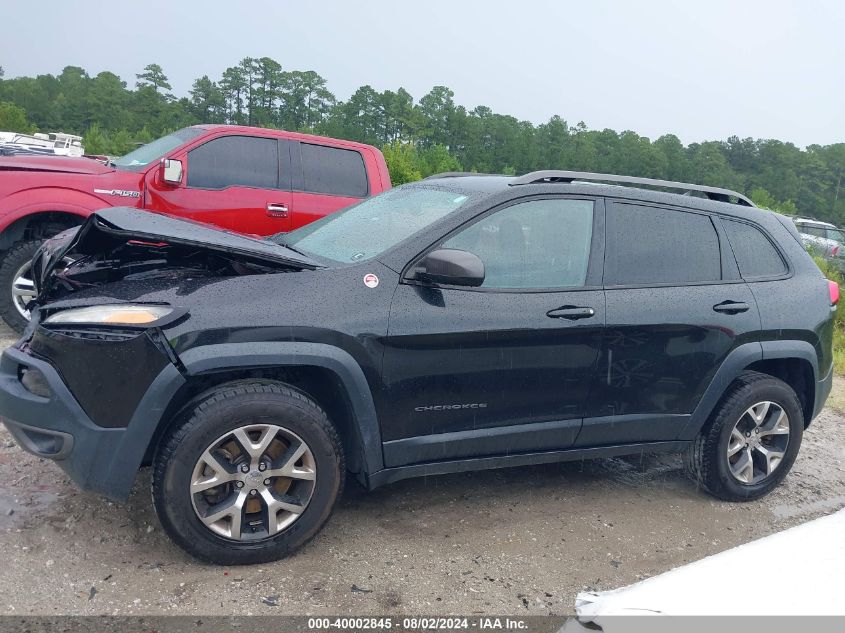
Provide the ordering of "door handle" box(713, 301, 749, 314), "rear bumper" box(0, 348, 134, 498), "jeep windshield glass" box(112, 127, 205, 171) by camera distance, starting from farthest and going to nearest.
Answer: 1. "jeep windshield glass" box(112, 127, 205, 171)
2. "door handle" box(713, 301, 749, 314)
3. "rear bumper" box(0, 348, 134, 498)

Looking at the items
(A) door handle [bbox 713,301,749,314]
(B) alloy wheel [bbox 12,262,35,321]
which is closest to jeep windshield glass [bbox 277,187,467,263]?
(A) door handle [bbox 713,301,749,314]

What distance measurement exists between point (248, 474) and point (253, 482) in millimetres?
40

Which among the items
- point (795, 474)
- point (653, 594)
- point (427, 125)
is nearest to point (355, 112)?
point (427, 125)

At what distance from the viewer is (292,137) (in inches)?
303

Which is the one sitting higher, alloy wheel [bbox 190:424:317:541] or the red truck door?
the red truck door

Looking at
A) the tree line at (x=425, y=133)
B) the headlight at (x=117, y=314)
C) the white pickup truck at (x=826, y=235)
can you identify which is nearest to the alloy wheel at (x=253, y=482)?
the headlight at (x=117, y=314)

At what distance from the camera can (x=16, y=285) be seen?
20.8 ft

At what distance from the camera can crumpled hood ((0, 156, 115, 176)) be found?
6469mm

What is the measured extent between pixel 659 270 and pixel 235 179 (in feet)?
14.5

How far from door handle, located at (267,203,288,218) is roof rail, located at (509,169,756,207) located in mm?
3740

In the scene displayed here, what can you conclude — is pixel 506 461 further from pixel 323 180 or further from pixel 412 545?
pixel 323 180

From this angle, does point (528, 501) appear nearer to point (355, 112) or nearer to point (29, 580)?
point (29, 580)

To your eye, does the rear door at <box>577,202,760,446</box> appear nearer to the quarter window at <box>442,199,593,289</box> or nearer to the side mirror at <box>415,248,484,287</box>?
the quarter window at <box>442,199,593,289</box>

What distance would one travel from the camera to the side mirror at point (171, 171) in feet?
22.0
